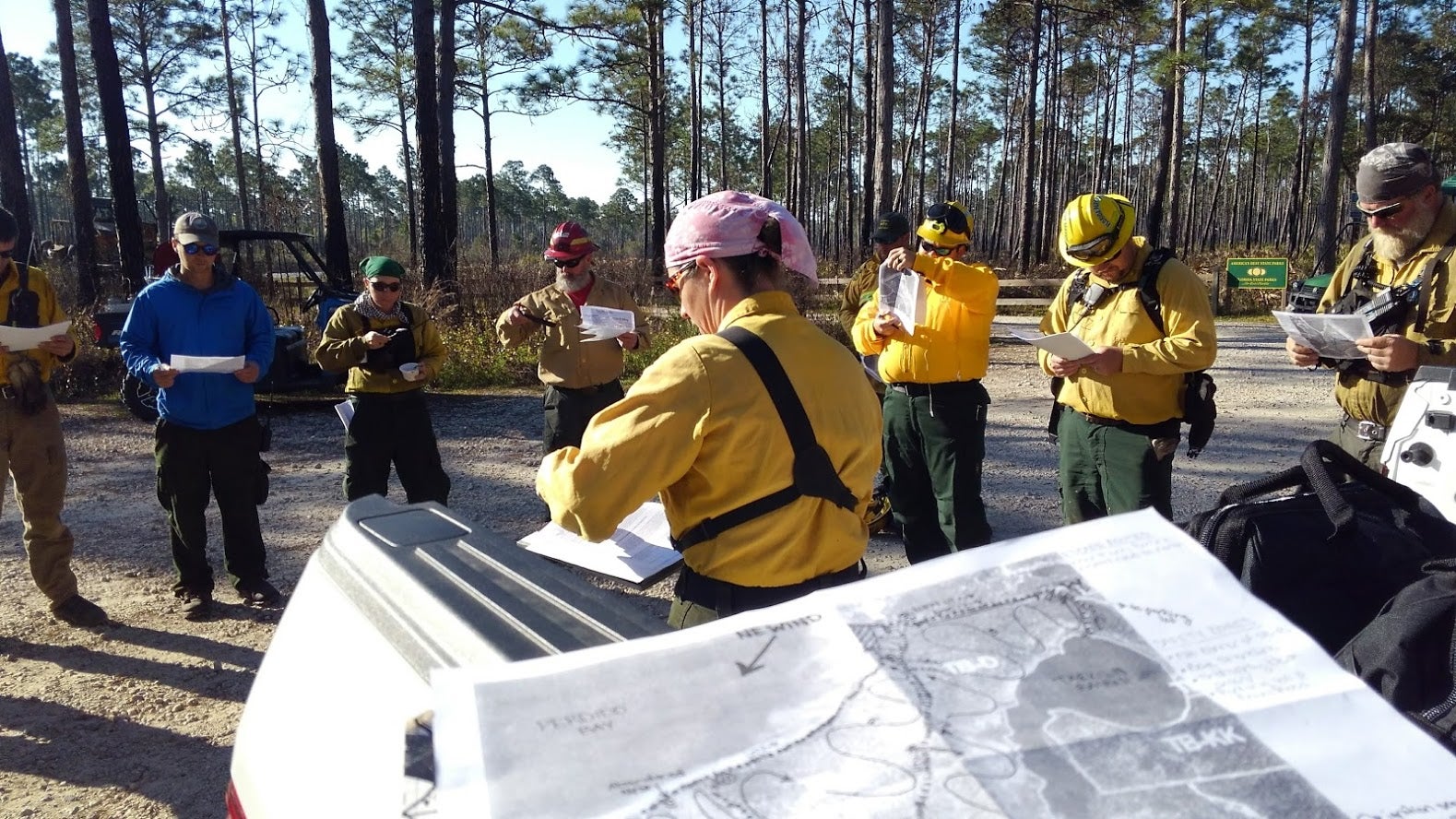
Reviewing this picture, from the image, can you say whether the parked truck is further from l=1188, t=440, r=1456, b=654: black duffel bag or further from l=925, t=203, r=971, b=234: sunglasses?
l=925, t=203, r=971, b=234: sunglasses

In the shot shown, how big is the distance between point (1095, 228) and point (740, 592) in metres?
2.21

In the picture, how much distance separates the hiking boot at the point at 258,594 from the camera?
4.74 meters

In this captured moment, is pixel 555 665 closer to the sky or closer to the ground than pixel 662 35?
closer to the ground

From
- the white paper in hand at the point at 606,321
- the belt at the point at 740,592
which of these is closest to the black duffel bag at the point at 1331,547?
the belt at the point at 740,592

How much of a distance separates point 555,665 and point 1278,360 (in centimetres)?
1421

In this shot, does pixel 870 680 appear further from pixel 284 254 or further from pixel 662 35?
pixel 662 35

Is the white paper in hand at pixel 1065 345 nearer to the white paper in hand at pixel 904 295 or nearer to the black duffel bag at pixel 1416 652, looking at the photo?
the white paper in hand at pixel 904 295

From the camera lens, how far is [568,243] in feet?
17.1

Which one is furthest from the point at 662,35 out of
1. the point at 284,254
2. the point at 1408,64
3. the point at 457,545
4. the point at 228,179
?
the point at 228,179

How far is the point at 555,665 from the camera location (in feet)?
2.89

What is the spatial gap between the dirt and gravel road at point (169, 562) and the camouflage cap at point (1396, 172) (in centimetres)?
287

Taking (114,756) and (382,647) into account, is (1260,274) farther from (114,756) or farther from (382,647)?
(382,647)

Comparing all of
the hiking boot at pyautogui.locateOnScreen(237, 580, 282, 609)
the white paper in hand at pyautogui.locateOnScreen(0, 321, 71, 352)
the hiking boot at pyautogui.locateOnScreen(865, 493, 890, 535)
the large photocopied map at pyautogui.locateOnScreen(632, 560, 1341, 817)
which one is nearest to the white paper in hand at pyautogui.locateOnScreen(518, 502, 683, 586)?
the large photocopied map at pyautogui.locateOnScreen(632, 560, 1341, 817)

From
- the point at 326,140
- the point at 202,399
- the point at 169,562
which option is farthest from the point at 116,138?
the point at 202,399
